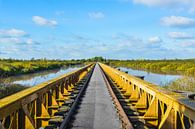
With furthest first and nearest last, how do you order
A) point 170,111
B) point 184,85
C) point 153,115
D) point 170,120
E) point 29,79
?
point 29,79
point 184,85
point 153,115
point 170,120
point 170,111

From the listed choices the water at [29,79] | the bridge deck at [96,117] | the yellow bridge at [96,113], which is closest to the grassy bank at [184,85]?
the yellow bridge at [96,113]

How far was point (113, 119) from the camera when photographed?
396 inches

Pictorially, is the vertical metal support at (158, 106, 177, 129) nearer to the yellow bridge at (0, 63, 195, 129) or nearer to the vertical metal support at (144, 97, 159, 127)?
the yellow bridge at (0, 63, 195, 129)

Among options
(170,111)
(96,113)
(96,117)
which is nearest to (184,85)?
(96,113)

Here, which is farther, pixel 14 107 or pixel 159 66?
pixel 159 66

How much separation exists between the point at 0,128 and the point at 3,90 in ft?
61.2

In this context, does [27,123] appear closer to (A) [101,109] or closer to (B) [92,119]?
(B) [92,119]

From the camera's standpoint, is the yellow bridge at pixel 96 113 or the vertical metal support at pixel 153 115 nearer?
the yellow bridge at pixel 96 113

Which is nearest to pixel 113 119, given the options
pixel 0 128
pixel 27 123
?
pixel 27 123

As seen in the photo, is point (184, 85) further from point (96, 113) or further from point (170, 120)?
point (170, 120)

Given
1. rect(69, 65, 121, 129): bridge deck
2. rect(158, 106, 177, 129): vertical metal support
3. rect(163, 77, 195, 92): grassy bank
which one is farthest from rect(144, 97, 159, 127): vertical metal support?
rect(163, 77, 195, 92): grassy bank

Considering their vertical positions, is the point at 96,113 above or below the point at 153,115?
below

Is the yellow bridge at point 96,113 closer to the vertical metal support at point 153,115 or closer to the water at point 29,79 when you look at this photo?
the vertical metal support at point 153,115

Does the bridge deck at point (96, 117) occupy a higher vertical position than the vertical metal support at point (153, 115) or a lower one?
lower
